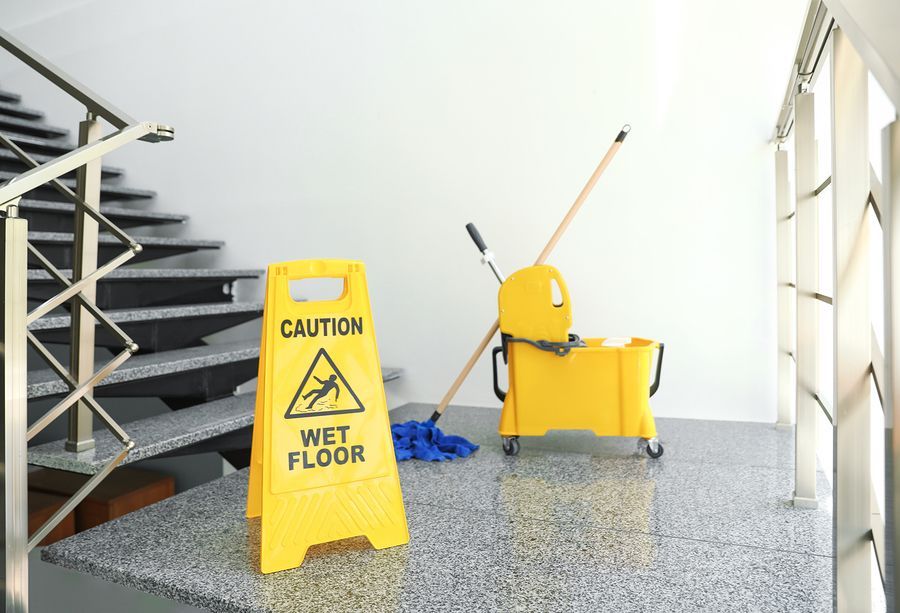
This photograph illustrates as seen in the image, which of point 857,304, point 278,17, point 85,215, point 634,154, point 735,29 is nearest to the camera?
point 857,304

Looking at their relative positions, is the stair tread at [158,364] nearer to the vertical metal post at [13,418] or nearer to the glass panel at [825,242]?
the vertical metal post at [13,418]

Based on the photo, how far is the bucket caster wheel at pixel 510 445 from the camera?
2115 millimetres

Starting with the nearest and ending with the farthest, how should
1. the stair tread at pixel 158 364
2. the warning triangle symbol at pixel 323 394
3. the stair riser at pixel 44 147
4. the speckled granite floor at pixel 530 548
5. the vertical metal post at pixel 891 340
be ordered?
the vertical metal post at pixel 891 340 < the speckled granite floor at pixel 530 548 < the warning triangle symbol at pixel 323 394 < the stair tread at pixel 158 364 < the stair riser at pixel 44 147

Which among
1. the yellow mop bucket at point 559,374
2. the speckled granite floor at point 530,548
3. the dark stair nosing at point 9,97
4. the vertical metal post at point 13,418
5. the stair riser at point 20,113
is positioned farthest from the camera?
the dark stair nosing at point 9,97

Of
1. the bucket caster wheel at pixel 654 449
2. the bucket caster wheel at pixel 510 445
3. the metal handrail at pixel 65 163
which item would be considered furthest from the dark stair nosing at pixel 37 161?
the bucket caster wheel at pixel 654 449

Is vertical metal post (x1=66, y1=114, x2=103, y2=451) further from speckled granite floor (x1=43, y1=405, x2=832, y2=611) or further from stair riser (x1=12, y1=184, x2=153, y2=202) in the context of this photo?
stair riser (x1=12, y1=184, x2=153, y2=202)

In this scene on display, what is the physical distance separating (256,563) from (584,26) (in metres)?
2.40

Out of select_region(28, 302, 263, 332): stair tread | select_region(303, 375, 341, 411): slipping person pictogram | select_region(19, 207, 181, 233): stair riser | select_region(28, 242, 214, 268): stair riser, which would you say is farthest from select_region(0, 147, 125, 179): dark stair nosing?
select_region(303, 375, 341, 411): slipping person pictogram

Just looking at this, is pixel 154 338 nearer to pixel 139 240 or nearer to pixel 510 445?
pixel 139 240

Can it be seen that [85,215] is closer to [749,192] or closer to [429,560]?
[429,560]

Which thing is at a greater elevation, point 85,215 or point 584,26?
point 584,26

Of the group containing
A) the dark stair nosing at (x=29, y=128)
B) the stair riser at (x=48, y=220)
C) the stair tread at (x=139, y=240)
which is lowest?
the stair tread at (x=139, y=240)

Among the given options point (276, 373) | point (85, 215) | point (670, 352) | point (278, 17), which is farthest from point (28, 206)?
point (670, 352)

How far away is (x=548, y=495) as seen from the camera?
173 cm
